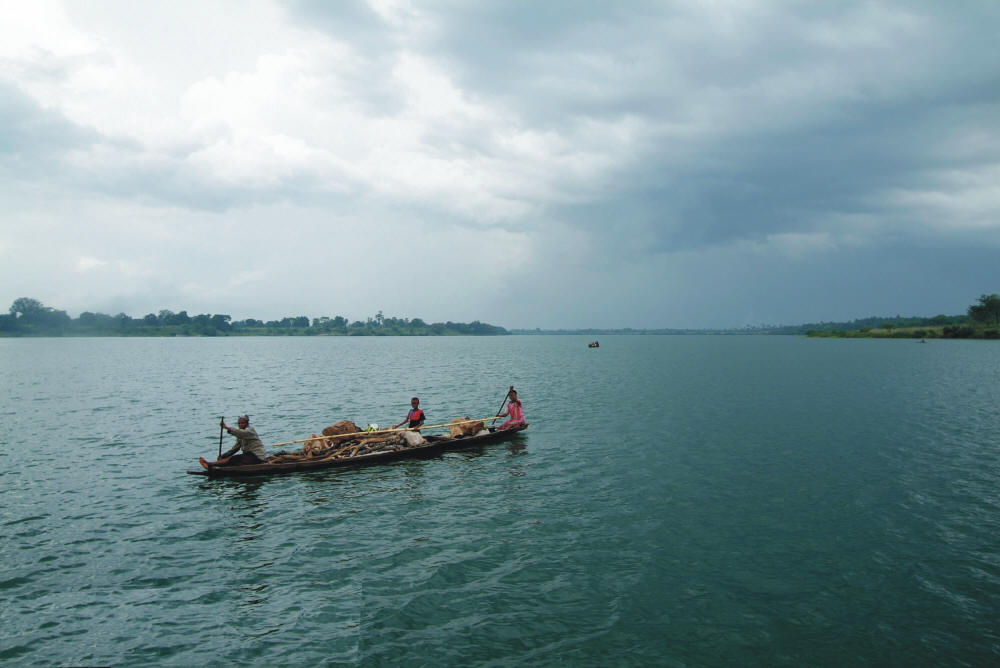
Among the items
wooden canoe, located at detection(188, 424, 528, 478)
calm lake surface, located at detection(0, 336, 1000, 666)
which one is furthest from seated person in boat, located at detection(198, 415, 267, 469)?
calm lake surface, located at detection(0, 336, 1000, 666)

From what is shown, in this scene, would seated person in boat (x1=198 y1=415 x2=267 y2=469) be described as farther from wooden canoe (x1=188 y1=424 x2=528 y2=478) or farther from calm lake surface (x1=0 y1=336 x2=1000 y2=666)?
calm lake surface (x1=0 y1=336 x2=1000 y2=666)

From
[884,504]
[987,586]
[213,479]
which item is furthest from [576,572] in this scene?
[213,479]

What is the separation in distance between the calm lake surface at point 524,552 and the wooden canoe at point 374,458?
54 cm

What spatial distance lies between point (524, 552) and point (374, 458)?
1259 cm

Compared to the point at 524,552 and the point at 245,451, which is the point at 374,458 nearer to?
the point at 245,451

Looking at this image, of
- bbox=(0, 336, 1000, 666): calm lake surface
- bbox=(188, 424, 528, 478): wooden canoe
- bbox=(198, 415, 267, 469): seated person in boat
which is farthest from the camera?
bbox=(198, 415, 267, 469): seated person in boat

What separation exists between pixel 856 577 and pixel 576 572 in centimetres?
744

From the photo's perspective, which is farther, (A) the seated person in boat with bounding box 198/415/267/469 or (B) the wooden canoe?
(A) the seated person in boat with bounding box 198/415/267/469

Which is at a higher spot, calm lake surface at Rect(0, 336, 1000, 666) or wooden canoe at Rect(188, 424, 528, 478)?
wooden canoe at Rect(188, 424, 528, 478)

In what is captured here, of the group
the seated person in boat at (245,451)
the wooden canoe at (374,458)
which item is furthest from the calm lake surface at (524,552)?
the seated person in boat at (245,451)

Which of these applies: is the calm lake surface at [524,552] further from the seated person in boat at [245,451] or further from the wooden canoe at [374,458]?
the seated person in boat at [245,451]

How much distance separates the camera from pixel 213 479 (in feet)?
78.7

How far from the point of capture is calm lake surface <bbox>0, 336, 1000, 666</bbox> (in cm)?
1171

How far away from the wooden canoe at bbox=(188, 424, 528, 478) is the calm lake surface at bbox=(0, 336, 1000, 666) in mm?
538
